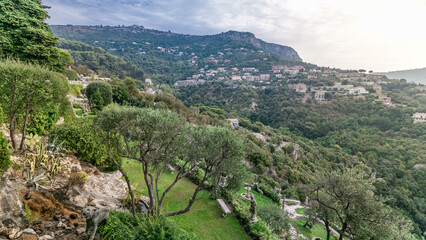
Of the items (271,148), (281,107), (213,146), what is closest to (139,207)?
(213,146)

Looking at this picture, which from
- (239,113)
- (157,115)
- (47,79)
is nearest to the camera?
(157,115)

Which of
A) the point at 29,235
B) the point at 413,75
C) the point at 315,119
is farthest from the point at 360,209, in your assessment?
the point at 413,75

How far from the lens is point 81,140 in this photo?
31.3ft

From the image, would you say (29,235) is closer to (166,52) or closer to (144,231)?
(144,231)

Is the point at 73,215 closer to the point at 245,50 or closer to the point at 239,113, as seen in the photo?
the point at 239,113

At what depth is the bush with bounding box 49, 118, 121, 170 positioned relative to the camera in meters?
9.32

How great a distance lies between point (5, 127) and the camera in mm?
9320

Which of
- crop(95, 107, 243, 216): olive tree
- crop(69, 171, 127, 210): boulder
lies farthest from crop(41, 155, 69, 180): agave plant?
crop(95, 107, 243, 216): olive tree

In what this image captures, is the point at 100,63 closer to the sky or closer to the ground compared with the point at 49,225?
closer to the sky

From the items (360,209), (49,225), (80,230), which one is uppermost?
(49,225)

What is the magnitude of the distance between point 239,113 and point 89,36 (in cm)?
15740

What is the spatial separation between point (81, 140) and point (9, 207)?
18.6 feet

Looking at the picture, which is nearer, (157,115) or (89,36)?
(157,115)

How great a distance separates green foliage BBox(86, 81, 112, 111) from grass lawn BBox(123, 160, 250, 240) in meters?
15.7
